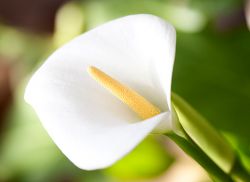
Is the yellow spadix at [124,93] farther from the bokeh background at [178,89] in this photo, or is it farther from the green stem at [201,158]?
the bokeh background at [178,89]

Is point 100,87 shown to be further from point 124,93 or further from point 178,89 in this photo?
point 178,89

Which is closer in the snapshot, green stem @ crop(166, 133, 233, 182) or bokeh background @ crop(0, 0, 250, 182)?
green stem @ crop(166, 133, 233, 182)

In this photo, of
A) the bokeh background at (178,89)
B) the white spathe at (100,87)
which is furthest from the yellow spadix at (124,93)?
the bokeh background at (178,89)

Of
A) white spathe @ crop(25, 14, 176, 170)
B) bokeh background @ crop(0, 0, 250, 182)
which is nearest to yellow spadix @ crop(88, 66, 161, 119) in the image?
white spathe @ crop(25, 14, 176, 170)

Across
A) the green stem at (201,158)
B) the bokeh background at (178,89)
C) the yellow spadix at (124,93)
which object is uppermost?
the yellow spadix at (124,93)

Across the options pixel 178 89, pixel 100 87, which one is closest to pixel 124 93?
pixel 100 87

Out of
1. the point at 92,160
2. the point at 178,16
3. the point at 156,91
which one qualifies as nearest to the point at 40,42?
the point at 178,16

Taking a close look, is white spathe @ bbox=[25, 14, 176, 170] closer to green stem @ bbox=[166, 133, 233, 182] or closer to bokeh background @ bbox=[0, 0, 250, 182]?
green stem @ bbox=[166, 133, 233, 182]
